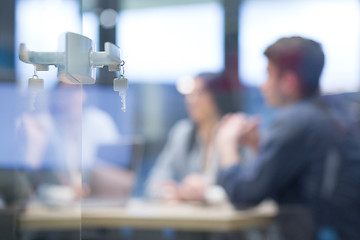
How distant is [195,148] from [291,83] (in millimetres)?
707

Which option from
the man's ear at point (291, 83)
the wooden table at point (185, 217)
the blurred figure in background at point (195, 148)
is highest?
the man's ear at point (291, 83)

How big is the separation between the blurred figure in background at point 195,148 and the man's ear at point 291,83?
52 cm

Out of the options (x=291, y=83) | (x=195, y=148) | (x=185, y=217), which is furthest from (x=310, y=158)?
(x=195, y=148)

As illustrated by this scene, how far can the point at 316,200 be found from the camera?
1558mm

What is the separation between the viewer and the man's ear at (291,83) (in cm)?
152

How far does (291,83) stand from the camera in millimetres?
1527

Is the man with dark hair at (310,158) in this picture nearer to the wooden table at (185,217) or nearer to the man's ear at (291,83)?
the man's ear at (291,83)

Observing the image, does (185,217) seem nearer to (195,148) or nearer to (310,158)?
(195,148)

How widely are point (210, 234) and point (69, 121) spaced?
92cm

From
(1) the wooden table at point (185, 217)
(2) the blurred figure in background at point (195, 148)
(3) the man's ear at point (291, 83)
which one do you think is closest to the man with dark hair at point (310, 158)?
(3) the man's ear at point (291, 83)

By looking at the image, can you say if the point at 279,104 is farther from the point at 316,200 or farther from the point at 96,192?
the point at 96,192

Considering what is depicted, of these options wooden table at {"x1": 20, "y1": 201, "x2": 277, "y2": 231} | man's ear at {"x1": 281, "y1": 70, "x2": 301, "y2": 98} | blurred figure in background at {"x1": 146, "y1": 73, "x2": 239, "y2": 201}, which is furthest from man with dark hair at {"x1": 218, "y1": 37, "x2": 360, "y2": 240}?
blurred figure in background at {"x1": 146, "y1": 73, "x2": 239, "y2": 201}

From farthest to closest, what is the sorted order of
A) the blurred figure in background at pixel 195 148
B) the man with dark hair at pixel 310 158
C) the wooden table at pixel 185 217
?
the blurred figure in background at pixel 195 148 → the wooden table at pixel 185 217 → the man with dark hair at pixel 310 158

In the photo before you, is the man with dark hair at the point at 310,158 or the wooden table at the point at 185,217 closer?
the man with dark hair at the point at 310,158
